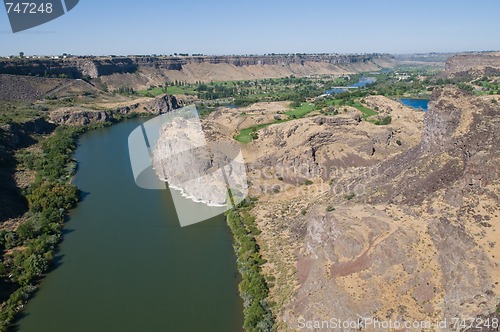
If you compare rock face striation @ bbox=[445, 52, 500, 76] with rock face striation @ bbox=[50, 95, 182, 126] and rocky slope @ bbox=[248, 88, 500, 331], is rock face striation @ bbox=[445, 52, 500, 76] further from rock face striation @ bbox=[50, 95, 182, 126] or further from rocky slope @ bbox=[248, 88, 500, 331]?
rocky slope @ bbox=[248, 88, 500, 331]

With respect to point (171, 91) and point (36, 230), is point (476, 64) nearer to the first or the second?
point (171, 91)

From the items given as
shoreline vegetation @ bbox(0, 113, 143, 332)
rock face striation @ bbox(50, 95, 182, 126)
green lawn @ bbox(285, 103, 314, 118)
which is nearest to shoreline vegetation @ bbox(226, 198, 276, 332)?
shoreline vegetation @ bbox(0, 113, 143, 332)

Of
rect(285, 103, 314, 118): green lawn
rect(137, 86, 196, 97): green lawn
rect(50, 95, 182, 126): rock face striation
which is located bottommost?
rect(137, 86, 196, 97): green lawn

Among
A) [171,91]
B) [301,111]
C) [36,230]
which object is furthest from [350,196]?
[171,91]

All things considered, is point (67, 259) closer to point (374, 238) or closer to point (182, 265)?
point (182, 265)

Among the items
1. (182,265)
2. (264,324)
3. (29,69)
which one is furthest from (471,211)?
(29,69)
